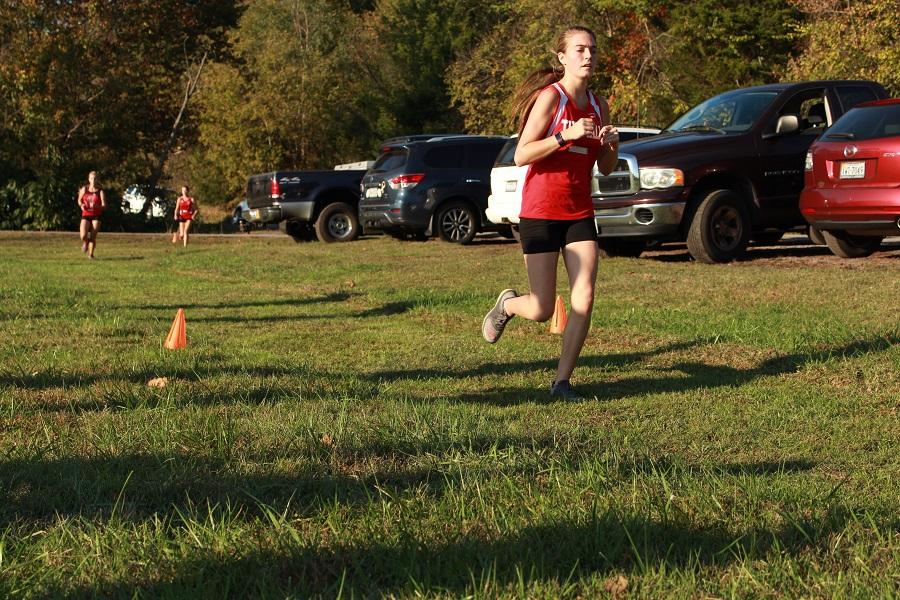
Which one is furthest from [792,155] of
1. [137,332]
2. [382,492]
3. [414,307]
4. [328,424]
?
[382,492]

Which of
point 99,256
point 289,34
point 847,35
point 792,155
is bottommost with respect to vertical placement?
point 99,256

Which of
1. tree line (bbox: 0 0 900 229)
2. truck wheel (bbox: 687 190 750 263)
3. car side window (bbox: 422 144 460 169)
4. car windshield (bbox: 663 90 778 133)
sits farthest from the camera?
tree line (bbox: 0 0 900 229)

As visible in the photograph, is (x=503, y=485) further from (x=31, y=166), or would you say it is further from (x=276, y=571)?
(x=31, y=166)

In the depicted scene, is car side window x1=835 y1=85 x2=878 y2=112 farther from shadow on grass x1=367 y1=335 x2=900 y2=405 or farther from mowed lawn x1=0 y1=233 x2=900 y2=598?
shadow on grass x1=367 y1=335 x2=900 y2=405

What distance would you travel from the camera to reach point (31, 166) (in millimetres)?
37594

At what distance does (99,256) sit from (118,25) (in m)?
18.9

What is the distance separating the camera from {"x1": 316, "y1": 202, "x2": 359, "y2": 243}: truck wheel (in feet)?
86.7

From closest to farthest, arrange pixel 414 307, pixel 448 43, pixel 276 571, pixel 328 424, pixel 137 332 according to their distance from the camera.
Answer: pixel 276 571 < pixel 328 424 < pixel 137 332 < pixel 414 307 < pixel 448 43

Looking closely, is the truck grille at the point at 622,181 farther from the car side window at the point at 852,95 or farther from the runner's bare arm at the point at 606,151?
the runner's bare arm at the point at 606,151

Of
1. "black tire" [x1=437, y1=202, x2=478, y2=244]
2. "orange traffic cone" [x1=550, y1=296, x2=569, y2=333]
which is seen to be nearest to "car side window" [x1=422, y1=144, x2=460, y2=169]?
"black tire" [x1=437, y1=202, x2=478, y2=244]

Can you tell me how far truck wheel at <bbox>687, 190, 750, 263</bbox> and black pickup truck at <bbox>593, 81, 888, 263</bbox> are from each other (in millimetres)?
12

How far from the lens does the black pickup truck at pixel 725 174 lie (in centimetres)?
1465

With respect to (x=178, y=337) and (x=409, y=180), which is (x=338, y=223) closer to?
(x=409, y=180)

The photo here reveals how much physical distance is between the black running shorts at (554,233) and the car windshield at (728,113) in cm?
908
